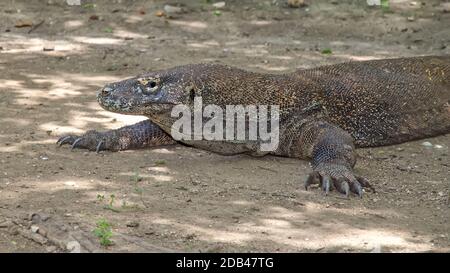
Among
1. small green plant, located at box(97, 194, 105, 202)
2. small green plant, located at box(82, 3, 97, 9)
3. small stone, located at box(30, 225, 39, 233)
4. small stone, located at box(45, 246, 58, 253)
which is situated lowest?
small green plant, located at box(97, 194, 105, 202)

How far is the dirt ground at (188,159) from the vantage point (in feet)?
14.5

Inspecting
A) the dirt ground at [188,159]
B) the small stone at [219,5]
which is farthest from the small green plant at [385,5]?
the small stone at [219,5]

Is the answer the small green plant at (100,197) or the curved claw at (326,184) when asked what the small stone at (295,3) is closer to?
the curved claw at (326,184)

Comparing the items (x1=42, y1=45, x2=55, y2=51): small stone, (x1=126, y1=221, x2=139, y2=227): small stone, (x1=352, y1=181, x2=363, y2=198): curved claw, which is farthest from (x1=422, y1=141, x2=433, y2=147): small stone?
(x1=42, y1=45, x2=55, y2=51): small stone

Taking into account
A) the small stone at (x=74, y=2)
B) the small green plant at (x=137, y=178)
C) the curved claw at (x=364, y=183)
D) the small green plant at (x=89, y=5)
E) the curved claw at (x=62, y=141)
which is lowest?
the curved claw at (x=364, y=183)

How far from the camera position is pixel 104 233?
4.16 m

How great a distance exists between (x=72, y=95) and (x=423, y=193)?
3144 millimetres

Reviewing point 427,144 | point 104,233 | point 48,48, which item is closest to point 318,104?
point 427,144

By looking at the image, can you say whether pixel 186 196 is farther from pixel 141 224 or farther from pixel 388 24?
pixel 388 24

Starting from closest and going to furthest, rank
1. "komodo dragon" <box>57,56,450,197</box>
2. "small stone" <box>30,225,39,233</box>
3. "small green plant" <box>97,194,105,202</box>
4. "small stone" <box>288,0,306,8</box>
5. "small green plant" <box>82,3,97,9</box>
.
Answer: "small stone" <box>30,225,39,233</box> < "small green plant" <box>97,194,105,202</box> < "komodo dragon" <box>57,56,450,197</box> < "small stone" <box>288,0,306,8</box> < "small green plant" <box>82,3,97,9</box>

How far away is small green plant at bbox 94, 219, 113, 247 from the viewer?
4.11 m

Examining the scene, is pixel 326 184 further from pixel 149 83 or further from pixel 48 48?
pixel 48 48

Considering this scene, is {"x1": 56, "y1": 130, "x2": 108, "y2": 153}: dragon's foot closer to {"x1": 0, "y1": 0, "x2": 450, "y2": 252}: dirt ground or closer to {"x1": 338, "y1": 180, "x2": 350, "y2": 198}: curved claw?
{"x1": 0, "y1": 0, "x2": 450, "y2": 252}: dirt ground

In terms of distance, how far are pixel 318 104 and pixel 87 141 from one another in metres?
1.62
